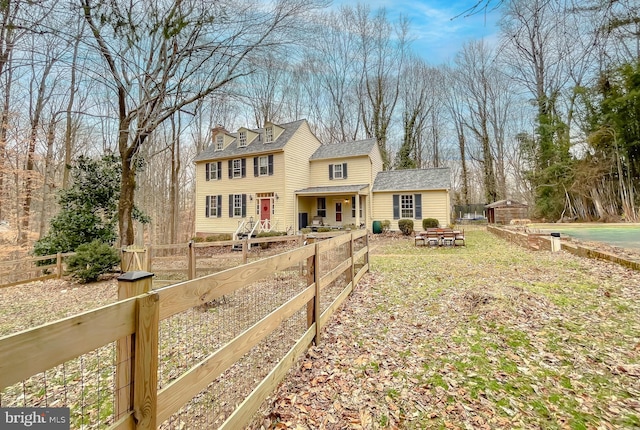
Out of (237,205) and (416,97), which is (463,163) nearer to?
(416,97)

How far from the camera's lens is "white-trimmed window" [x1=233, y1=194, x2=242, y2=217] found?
20.1 metres

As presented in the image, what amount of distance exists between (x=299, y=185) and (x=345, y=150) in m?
4.05

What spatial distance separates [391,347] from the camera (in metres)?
3.69

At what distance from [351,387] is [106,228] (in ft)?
46.3

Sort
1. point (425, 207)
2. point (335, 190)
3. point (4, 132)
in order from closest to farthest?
point (4, 132) < point (425, 207) < point (335, 190)

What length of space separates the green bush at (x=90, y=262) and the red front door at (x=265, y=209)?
9965 mm

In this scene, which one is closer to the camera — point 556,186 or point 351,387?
point 351,387

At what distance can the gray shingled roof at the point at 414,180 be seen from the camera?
18281 mm

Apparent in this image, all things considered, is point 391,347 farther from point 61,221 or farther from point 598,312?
point 61,221

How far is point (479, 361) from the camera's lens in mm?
3240

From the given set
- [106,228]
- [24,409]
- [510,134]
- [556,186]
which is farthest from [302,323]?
[510,134]

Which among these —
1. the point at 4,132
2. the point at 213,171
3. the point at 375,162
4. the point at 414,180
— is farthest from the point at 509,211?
the point at 4,132

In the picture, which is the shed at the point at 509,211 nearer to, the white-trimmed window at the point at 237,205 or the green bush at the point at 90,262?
the white-trimmed window at the point at 237,205

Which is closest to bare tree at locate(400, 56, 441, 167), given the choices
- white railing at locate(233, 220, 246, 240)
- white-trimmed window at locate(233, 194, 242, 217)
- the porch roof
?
the porch roof
